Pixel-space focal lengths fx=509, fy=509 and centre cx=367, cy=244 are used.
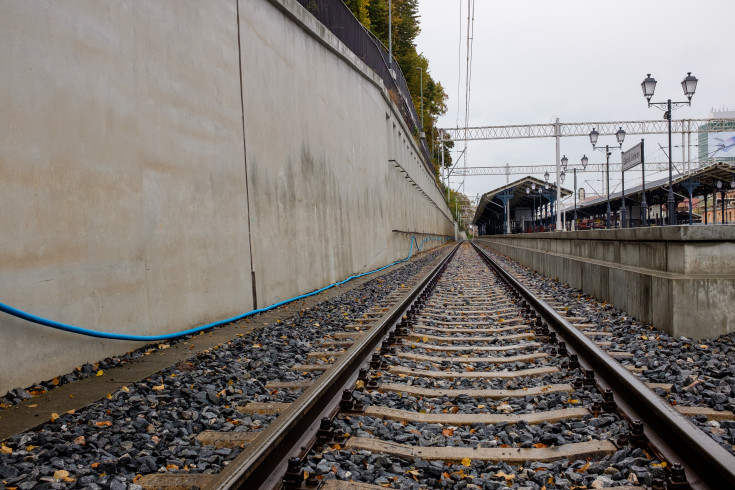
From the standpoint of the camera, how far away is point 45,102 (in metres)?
4.05

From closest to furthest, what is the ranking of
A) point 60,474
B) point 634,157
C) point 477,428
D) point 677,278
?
1. point 60,474
2. point 477,428
3. point 677,278
4. point 634,157

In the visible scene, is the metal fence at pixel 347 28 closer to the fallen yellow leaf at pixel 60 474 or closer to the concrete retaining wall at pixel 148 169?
the concrete retaining wall at pixel 148 169

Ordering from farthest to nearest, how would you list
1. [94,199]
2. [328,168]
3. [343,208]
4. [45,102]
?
[343,208] → [328,168] → [94,199] → [45,102]

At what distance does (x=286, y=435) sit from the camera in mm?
2674

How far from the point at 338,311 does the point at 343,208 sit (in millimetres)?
4959

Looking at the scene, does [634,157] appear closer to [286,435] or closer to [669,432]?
[669,432]

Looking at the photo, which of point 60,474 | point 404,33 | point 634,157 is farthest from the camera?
point 404,33

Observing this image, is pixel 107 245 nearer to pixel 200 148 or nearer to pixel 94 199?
pixel 94 199

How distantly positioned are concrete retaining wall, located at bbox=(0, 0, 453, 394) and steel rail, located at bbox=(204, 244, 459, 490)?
2302 mm

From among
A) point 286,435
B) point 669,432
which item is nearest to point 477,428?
point 669,432

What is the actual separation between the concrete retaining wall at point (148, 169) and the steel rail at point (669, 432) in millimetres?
4246

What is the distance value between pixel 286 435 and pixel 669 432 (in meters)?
1.98

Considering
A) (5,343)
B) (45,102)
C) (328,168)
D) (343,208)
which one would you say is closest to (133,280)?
(5,343)

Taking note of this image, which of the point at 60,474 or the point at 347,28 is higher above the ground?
the point at 347,28
